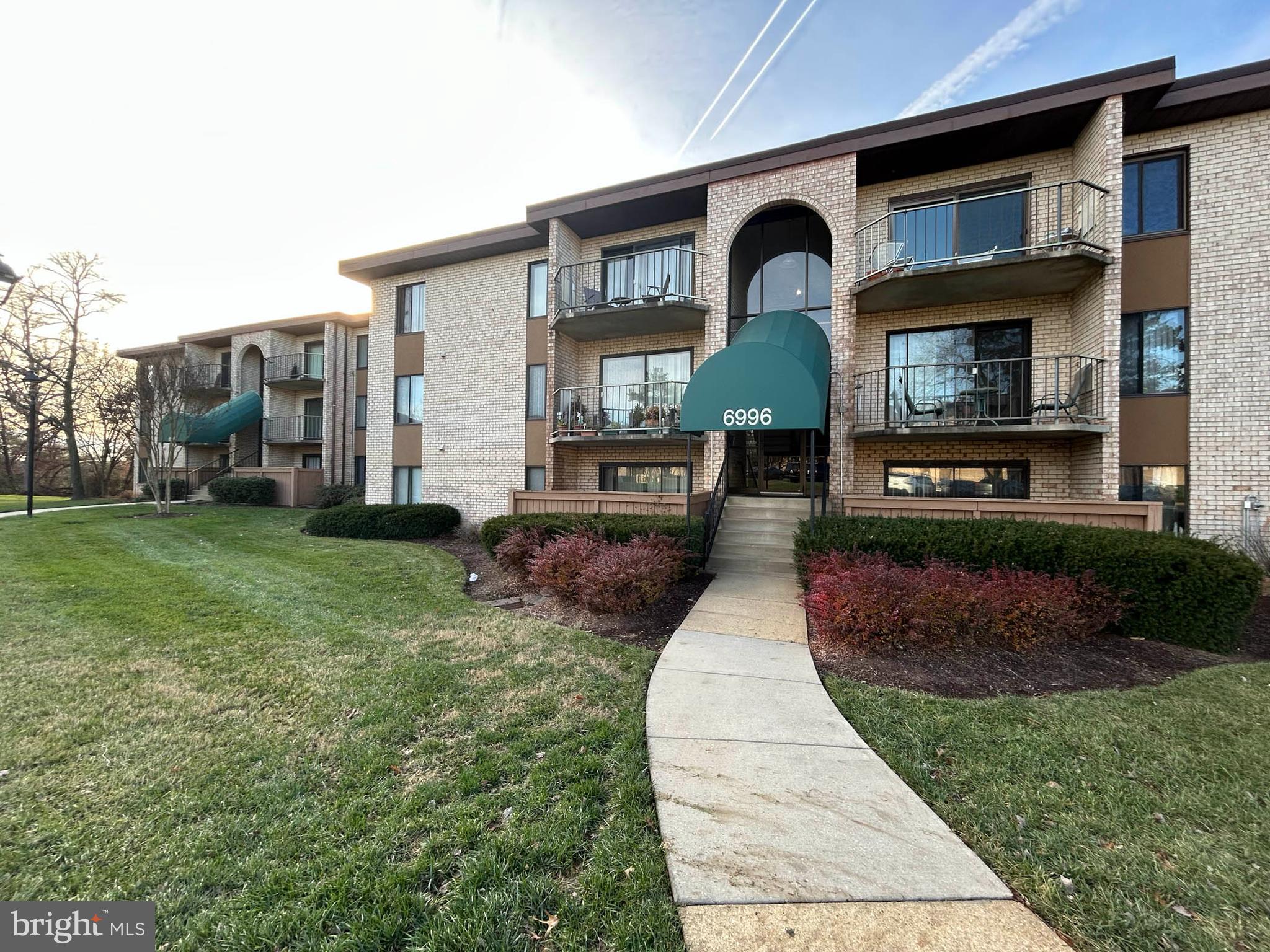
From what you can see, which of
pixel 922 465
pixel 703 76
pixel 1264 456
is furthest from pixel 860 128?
pixel 1264 456

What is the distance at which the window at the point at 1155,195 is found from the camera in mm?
9164

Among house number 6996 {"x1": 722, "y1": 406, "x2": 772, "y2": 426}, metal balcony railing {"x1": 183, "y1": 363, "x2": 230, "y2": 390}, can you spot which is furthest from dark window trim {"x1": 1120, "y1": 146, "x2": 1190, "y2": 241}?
metal balcony railing {"x1": 183, "y1": 363, "x2": 230, "y2": 390}

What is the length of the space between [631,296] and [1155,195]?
10.8m

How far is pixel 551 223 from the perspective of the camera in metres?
12.6

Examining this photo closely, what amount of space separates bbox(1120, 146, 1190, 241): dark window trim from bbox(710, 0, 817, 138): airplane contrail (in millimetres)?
6671

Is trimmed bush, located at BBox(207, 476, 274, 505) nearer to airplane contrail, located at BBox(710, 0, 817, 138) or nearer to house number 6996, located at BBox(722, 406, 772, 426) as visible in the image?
house number 6996, located at BBox(722, 406, 772, 426)

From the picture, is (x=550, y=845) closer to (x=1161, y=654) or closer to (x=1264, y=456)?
(x=1161, y=654)

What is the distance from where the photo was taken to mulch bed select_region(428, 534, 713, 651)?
19.6ft

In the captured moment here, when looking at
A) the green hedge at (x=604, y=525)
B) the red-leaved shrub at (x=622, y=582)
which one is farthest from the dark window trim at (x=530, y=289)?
the red-leaved shrub at (x=622, y=582)

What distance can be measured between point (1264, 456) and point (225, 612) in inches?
663

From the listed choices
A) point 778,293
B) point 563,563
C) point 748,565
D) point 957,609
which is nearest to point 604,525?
point 563,563

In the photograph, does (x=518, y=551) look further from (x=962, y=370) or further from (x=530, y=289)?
(x=962, y=370)

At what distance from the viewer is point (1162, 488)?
9180 mm

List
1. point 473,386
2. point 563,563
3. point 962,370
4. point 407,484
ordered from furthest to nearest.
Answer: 1. point 407,484
2. point 473,386
3. point 962,370
4. point 563,563
